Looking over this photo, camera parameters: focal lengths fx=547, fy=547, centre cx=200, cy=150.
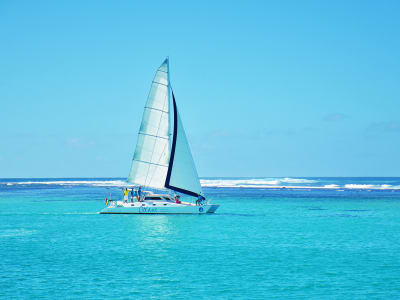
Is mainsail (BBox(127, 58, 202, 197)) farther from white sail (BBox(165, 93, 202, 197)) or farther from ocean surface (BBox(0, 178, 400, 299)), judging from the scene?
ocean surface (BBox(0, 178, 400, 299))

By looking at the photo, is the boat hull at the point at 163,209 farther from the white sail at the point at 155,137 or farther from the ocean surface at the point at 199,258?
the white sail at the point at 155,137

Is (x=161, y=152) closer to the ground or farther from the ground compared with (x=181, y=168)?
farther from the ground

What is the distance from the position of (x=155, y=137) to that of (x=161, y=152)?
1.50 meters

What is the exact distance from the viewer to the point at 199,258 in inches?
1161

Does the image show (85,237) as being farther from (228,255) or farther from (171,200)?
(171,200)

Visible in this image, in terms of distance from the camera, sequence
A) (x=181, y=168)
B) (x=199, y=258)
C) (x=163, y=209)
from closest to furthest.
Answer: (x=199, y=258) < (x=163, y=209) < (x=181, y=168)

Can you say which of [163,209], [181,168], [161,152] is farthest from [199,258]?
[161,152]

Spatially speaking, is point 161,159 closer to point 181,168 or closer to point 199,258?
point 181,168

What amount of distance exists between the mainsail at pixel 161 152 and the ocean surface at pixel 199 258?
11.8 ft

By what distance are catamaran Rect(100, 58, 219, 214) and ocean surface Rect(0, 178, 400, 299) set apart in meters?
2.52

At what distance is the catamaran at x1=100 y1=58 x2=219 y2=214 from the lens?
50.5 meters

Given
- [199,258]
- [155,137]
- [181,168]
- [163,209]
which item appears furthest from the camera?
[155,137]

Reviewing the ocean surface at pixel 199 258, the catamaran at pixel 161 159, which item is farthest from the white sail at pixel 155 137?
the ocean surface at pixel 199 258

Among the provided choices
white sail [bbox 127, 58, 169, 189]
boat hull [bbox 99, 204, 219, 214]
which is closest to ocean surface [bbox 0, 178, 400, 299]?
boat hull [bbox 99, 204, 219, 214]
